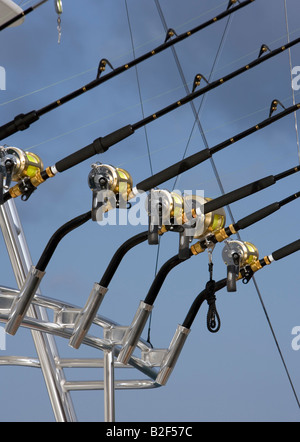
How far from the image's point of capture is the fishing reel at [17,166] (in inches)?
142

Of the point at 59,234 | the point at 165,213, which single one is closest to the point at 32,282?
the point at 59,234

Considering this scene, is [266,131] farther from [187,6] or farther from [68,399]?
[68,399]

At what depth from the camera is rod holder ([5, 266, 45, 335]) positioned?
3.76 metres

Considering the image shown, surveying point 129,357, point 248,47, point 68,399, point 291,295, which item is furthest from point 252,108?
point 129,357

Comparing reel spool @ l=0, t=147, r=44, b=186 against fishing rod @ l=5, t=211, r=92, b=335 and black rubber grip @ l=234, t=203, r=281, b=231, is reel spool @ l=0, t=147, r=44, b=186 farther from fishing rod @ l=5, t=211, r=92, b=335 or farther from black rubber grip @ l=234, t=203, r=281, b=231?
black rubber grip @ l=234, t=203, r=281, b=231

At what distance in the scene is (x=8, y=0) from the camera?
13.2 ft

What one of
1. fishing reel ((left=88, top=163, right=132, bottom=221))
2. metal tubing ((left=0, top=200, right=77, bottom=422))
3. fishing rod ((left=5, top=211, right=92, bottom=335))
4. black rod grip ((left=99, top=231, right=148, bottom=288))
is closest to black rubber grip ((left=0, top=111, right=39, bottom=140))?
fishing reel ((left=88, top=163, right=132, bottom=221))

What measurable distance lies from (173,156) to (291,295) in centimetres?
162

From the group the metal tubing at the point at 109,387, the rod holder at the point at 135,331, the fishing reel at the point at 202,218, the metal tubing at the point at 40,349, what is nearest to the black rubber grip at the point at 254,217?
the fishing reel at the point at 202,218

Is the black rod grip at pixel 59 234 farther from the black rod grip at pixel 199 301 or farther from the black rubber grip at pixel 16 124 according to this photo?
the black rod grip at pixel 199 301

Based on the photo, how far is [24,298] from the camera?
12.4 feet

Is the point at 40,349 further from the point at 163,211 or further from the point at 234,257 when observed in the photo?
the point at 163,211

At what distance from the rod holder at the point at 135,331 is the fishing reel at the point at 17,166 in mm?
635

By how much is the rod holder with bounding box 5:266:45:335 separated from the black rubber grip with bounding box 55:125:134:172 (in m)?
0.39
